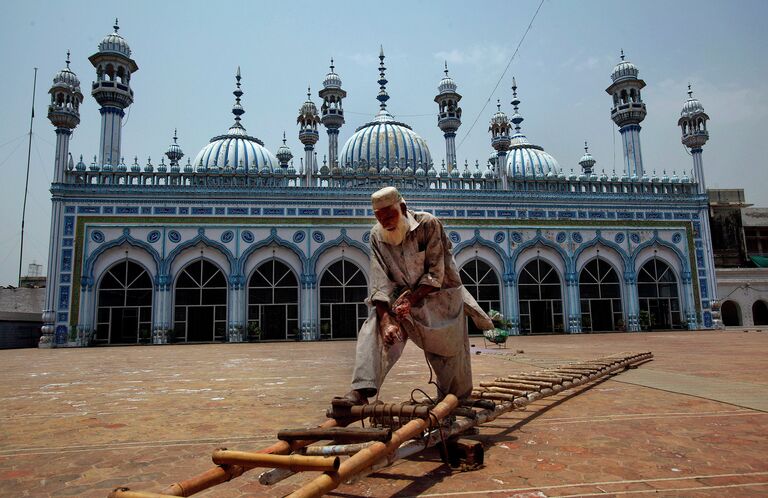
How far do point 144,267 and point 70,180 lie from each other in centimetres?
492

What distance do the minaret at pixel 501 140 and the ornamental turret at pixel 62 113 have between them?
1951cm

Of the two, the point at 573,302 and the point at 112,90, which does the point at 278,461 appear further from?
the point at 112,90

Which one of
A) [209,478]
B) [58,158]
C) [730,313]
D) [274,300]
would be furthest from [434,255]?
[730,313]

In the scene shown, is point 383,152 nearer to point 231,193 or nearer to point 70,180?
point 231,193

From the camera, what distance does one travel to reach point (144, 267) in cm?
2278

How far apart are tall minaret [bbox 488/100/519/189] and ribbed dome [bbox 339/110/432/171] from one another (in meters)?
4.18

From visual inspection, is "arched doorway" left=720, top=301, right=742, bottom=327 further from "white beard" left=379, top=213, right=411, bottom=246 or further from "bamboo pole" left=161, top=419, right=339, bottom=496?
"bamboo pole" left=161, top=419, right=339, bottom=496

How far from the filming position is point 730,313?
1293 inches

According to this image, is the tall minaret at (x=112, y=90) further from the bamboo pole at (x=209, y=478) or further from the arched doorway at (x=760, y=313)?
the arched doorway at (x=760, y=313)

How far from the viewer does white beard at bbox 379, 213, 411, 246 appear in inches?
155

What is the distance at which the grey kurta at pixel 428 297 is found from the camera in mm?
3803

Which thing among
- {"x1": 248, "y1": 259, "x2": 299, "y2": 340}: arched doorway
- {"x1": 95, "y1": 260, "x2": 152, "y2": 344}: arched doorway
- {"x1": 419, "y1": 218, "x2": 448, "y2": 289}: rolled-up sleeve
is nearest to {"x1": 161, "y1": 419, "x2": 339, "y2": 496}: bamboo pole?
{"x1": 419, "y1": 218, "x2": 448, "y2": 289}: rolled-up sleeve

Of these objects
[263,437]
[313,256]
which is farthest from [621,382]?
[313,256]

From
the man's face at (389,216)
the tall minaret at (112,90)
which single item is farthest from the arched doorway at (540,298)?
the man's face at (389,216)
